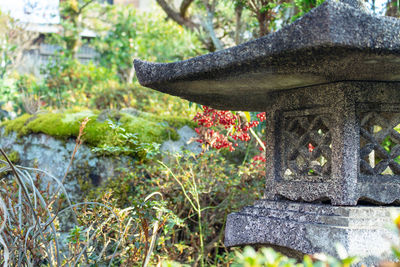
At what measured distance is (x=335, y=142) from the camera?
1.92m

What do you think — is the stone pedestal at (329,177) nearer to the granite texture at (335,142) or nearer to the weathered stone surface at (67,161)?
the granite texture at (335,142)

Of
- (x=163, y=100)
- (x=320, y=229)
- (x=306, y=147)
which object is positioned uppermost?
(x=163, y=100)

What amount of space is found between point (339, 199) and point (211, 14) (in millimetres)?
3944

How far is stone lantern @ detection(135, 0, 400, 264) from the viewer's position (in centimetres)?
142

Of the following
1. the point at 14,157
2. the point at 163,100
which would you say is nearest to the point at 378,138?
the point at 14,157

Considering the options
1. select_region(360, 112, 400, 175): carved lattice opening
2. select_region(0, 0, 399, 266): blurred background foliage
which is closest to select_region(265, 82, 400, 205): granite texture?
select_region(360, 112, 400, 175): carved lattice opening

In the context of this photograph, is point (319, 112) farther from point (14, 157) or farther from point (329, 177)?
point (14, 157)

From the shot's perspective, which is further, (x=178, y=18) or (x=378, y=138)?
(x=178, y=18)

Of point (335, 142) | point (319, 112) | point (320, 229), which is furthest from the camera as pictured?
point (319, 112)

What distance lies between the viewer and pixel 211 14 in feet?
17.6

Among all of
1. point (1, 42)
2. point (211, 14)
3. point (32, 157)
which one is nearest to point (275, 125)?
point (32, 157)

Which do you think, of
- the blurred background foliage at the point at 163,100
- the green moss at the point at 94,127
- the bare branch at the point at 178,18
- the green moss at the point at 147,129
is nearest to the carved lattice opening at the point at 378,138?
the blurred background foliage at the point at 163,100

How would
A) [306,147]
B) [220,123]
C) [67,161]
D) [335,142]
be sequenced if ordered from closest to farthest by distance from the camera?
1. [335,142]
2. [306,147]
3. [220,123]
4. [67,161]

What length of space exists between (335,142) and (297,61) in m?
0.49
